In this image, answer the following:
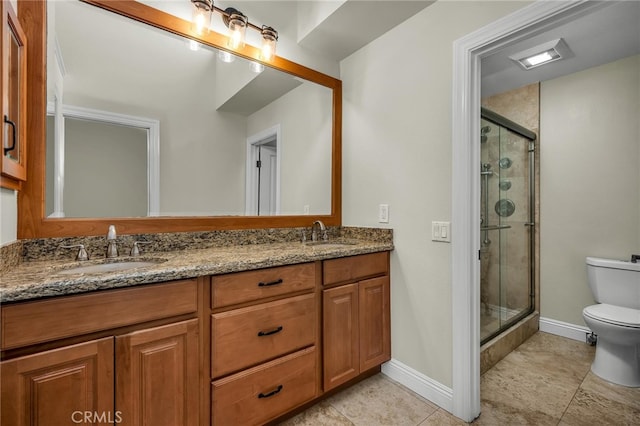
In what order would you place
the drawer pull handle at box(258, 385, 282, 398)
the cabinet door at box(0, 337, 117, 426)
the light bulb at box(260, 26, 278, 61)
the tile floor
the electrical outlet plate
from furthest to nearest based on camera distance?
the light bulb at box(260, 26, 278, 61) < the electrical outlet plate < the tile floor < the drawer pull handle at box(258, 385, 282, 398) < the cabinet door at box(0, 337, 117, 426)

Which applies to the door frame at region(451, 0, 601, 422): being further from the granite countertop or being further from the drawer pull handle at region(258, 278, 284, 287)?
the drawer pull handle at region(258, 278, 284, 287)

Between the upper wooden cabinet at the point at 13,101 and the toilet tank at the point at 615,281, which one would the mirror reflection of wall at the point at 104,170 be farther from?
the toilet tank at the point at 615,281

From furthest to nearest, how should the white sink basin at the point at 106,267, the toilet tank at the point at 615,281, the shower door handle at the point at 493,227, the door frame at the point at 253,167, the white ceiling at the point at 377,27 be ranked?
the shower door handle at the point at 493,227
the toilet tank at the point at 615,281
the door frame at the point at 253,167
the white ceiling at the point at 377,27
the white sink basin at the point at 106,267

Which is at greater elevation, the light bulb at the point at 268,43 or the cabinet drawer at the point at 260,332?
the light bulb at the point at 268,43

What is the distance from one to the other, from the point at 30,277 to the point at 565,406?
8.71 feet

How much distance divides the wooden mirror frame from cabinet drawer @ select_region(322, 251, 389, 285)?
60 cm

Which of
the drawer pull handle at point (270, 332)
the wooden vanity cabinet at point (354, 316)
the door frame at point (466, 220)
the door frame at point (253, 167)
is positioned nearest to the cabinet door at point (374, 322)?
the wooden vanity cabinet at point (354, 316)

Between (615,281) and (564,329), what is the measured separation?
661mm

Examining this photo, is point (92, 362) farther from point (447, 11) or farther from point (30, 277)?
point (447, 11)

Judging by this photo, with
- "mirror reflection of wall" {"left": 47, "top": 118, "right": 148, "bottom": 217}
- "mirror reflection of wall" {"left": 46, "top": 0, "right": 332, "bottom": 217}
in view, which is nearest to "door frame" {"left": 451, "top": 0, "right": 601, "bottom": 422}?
"mirror reflection of wall" {"left": 46, "top": 0, "right": 332, "bottom": 217}

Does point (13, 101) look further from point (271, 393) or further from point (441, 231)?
point (441, 231)

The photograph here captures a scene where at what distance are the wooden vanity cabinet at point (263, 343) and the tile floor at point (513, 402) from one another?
9.9 inches

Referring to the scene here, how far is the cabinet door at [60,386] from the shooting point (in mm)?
861

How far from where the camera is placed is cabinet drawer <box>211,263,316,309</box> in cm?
125
